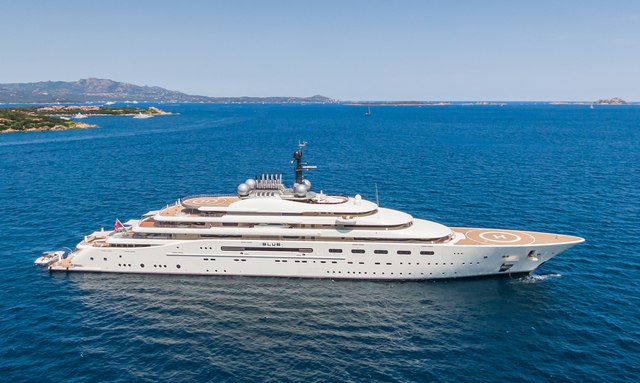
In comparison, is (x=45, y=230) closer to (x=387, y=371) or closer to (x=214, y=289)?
(x=214, y=289)

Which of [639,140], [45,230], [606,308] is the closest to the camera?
[606,308]

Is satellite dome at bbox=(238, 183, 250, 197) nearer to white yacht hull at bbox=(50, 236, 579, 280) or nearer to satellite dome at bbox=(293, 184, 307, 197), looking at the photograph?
satellite dome at bbox=(293, 184, 307, 197)

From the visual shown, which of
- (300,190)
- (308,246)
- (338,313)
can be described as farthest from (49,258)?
(338,313)

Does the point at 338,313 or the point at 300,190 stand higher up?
the point at 300,190

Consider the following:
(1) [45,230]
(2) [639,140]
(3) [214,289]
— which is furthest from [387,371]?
(2) [639,140]

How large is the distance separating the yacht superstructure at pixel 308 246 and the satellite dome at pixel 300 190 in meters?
0.10

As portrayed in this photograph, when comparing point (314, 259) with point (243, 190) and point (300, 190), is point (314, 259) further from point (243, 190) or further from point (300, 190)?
point (243, 190)

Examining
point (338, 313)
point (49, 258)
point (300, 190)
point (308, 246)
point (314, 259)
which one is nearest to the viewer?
point (338, 313)

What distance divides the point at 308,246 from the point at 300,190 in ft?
19.5

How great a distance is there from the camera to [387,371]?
958 inches

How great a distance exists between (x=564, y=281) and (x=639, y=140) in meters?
123

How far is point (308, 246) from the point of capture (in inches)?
1410

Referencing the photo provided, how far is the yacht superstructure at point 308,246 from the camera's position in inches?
1391

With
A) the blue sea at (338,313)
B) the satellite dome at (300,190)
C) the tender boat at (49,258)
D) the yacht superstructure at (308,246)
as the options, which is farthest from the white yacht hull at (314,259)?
the satellite dome at (300,190)
